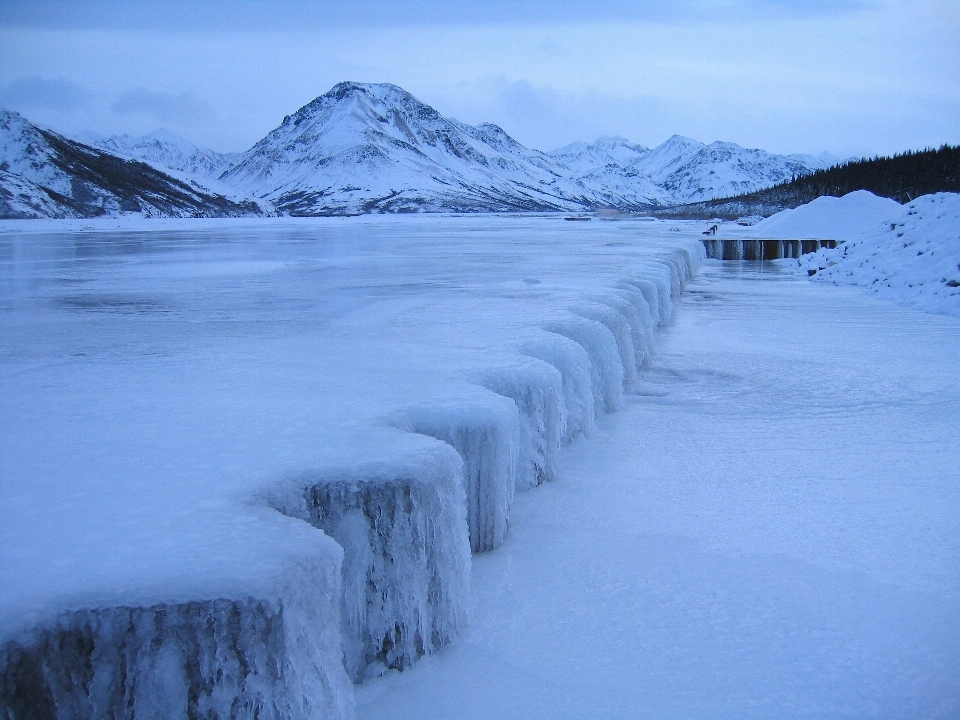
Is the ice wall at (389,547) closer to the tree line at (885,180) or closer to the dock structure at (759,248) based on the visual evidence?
the dock structure at (759,248)

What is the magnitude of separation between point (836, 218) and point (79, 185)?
7042cm

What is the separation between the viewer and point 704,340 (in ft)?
37.2

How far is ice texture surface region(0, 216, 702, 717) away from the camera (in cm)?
242

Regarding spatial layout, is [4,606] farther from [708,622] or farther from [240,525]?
[708,622]

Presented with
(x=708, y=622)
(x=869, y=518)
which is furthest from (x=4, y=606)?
(x=869, y=518)

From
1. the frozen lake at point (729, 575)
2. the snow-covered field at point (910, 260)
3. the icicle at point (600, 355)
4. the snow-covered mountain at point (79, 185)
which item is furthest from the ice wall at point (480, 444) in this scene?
the snow-covered mountain at point (79, 185)

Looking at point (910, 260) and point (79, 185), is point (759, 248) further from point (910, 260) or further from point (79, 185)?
point (79, 185)

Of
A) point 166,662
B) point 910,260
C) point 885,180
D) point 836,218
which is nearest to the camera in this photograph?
point 166,662

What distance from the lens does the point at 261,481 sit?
3246 millimetres

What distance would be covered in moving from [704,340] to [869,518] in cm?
639

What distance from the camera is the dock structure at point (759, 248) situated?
29500mm

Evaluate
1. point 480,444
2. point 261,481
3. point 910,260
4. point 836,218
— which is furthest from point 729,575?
point 836,218

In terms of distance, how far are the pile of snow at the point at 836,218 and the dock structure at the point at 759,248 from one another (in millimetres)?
1043

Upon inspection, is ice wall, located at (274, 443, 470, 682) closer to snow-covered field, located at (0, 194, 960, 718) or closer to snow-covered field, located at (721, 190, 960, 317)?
snow-covered field, located at (0, 194, 960, 718)
